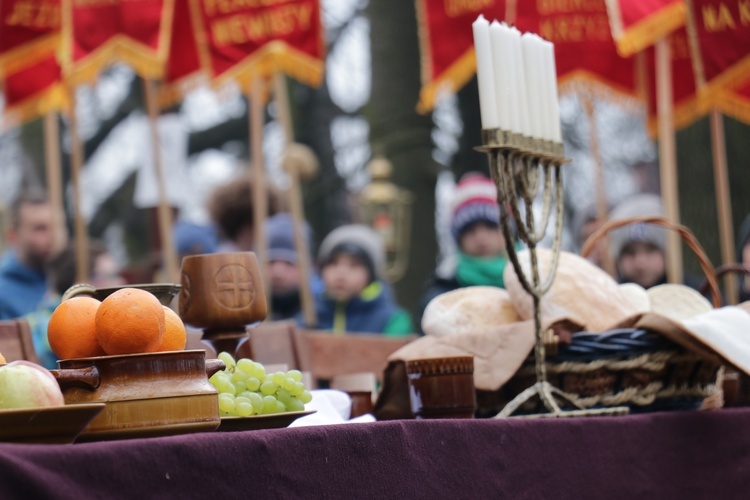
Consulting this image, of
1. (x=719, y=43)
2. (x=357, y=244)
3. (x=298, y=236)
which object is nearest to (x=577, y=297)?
(x=719, y=43)

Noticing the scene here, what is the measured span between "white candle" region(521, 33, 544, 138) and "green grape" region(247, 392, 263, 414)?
1.04m

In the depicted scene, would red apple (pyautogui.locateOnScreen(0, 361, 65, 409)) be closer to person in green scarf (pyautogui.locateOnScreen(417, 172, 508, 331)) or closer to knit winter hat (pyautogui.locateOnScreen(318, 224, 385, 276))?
person in green scarf (pyautogui.locateOnScreen(417, 172, 508, 331))

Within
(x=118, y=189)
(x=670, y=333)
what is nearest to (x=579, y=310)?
(x=670, y=333)

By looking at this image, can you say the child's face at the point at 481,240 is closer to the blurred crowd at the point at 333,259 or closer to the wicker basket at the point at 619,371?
the blurred crowd at the point at 333,259

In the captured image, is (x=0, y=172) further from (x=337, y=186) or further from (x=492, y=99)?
(x=492, y=99)

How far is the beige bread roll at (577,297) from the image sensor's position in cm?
277

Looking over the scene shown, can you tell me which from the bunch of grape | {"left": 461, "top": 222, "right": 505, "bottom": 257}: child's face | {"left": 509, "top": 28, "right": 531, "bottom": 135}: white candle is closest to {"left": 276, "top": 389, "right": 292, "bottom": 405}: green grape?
the bunch of grape

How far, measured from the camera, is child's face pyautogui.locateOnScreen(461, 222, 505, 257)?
5371 mm

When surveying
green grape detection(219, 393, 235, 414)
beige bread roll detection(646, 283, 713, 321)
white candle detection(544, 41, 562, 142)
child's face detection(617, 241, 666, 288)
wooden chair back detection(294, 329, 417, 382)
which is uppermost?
white candle detection(544, 41, 562, 142)

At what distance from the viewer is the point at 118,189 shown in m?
15.1

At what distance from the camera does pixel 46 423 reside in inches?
50.8

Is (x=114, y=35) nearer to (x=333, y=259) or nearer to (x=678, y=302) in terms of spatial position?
(x=333, y=259)

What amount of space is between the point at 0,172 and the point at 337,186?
5.58m

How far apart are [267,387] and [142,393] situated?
1.14 ft
